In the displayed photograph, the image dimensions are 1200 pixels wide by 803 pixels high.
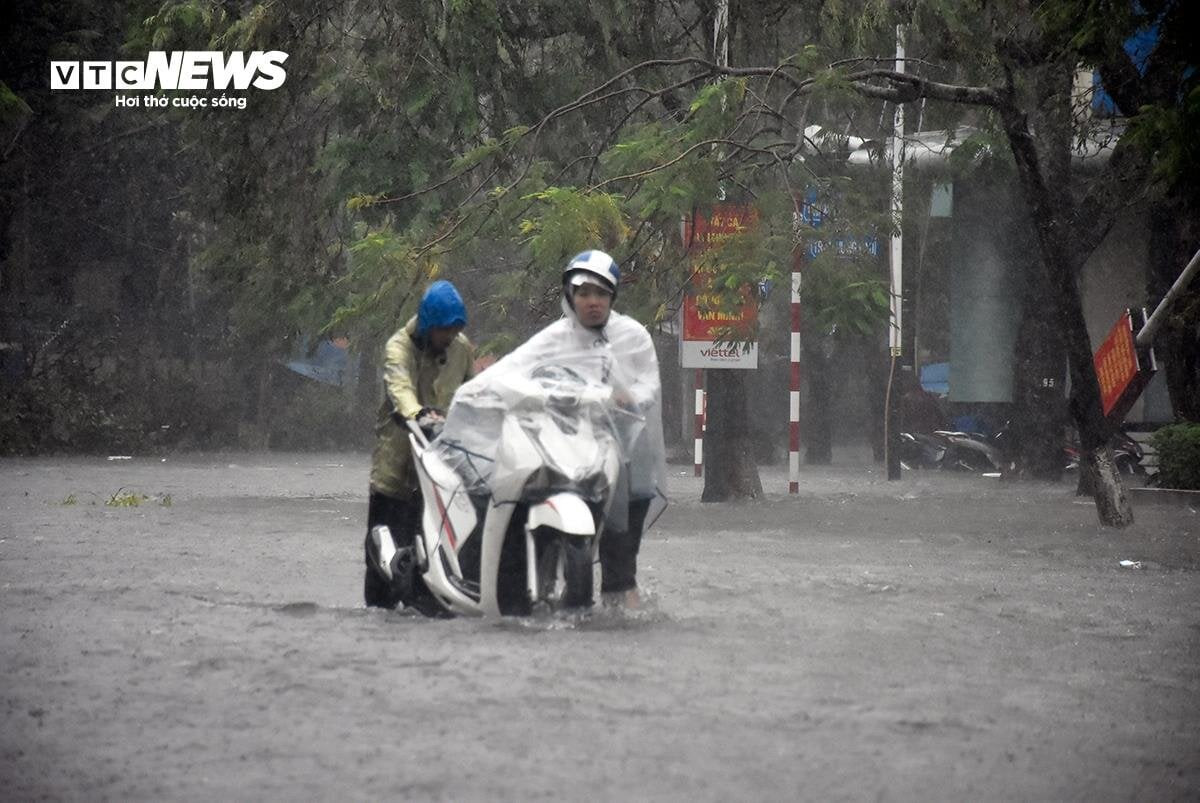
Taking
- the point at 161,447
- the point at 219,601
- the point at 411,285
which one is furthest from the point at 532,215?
the point at 161,447

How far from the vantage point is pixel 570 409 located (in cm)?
841

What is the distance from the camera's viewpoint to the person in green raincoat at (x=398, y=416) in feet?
28.6

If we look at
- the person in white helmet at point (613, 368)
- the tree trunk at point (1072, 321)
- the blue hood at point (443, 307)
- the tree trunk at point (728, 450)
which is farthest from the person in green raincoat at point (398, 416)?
the tree trunk at point (728, 450)

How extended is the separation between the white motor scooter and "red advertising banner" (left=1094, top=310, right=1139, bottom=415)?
962 cm

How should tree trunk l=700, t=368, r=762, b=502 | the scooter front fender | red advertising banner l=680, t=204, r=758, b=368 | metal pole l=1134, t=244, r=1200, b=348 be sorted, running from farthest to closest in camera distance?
tree trunk l=700, t=368, r=762, b=502, red advertising banner l=680, t=204, r=758, b=368, metal pole l=1134, t=244, r=1200, b=348, the scooter front fender

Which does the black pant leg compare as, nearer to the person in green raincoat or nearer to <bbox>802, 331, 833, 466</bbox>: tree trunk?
the person in green raincoat

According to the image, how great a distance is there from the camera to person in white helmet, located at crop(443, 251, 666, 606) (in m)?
8.70

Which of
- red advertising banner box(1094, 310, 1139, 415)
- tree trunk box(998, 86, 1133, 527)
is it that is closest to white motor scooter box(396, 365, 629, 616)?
tree trunk box(998, 86, 1133, 527)

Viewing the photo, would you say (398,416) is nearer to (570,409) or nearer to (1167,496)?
(570,409)

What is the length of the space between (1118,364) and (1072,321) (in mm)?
2919

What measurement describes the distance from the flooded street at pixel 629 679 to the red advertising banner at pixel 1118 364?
13.9ft

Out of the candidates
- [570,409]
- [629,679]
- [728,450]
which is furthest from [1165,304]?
[629,679]

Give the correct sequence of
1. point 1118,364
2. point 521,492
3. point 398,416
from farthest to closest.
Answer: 1. point 1118,364
2. point 398,416
3. point 521,492

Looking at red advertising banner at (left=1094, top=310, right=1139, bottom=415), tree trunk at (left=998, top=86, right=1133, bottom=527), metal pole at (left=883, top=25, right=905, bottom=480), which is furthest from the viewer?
metal pole at (left=883, top=25, right=905, bottom=480)
